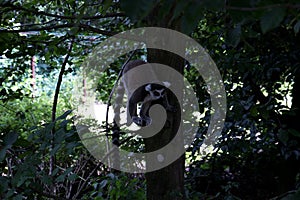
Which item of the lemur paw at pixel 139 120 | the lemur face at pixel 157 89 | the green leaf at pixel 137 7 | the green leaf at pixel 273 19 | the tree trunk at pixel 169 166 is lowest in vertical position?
the green leaf at pixel 137 7

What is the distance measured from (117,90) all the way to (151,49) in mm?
1242

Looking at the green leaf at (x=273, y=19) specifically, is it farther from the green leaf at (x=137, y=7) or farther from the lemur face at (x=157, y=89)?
the lemur face at (x=157, y=89)

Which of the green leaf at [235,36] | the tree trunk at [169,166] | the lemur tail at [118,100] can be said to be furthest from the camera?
the lemur tail at [118,100]

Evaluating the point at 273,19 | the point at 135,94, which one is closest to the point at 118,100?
the point at 135,94

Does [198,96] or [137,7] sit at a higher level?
[198,96]

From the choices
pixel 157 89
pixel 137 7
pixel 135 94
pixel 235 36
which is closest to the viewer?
pixel 137 7

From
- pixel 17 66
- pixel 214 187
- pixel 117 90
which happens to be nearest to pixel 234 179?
pixel 214 187

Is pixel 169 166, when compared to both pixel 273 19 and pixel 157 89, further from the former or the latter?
pixel 273 19

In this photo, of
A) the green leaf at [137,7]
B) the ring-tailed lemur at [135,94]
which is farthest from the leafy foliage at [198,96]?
the ring-tailed lemur at [135,94]

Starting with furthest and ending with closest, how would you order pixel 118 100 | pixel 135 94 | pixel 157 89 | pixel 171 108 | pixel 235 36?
pixel 118 100 < pixel 135 94 < pixel 157 89 < pixel 171 108 < pixel 235 36

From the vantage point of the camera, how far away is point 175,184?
4.96 feet

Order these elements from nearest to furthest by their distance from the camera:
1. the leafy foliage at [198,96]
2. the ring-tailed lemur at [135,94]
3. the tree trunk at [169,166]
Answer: the leafy foliage at [198,96]
the tree trunk at [169,166]
the ring-tailed lemur at [135,94]

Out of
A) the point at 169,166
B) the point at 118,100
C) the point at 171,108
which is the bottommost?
the point at 169,166

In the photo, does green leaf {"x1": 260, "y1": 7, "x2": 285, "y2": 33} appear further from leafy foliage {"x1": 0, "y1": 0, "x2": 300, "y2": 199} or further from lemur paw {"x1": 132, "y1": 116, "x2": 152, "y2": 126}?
lemur paw {"x1": 132, "y1": 116, "x2": 152, "y2": 126}
